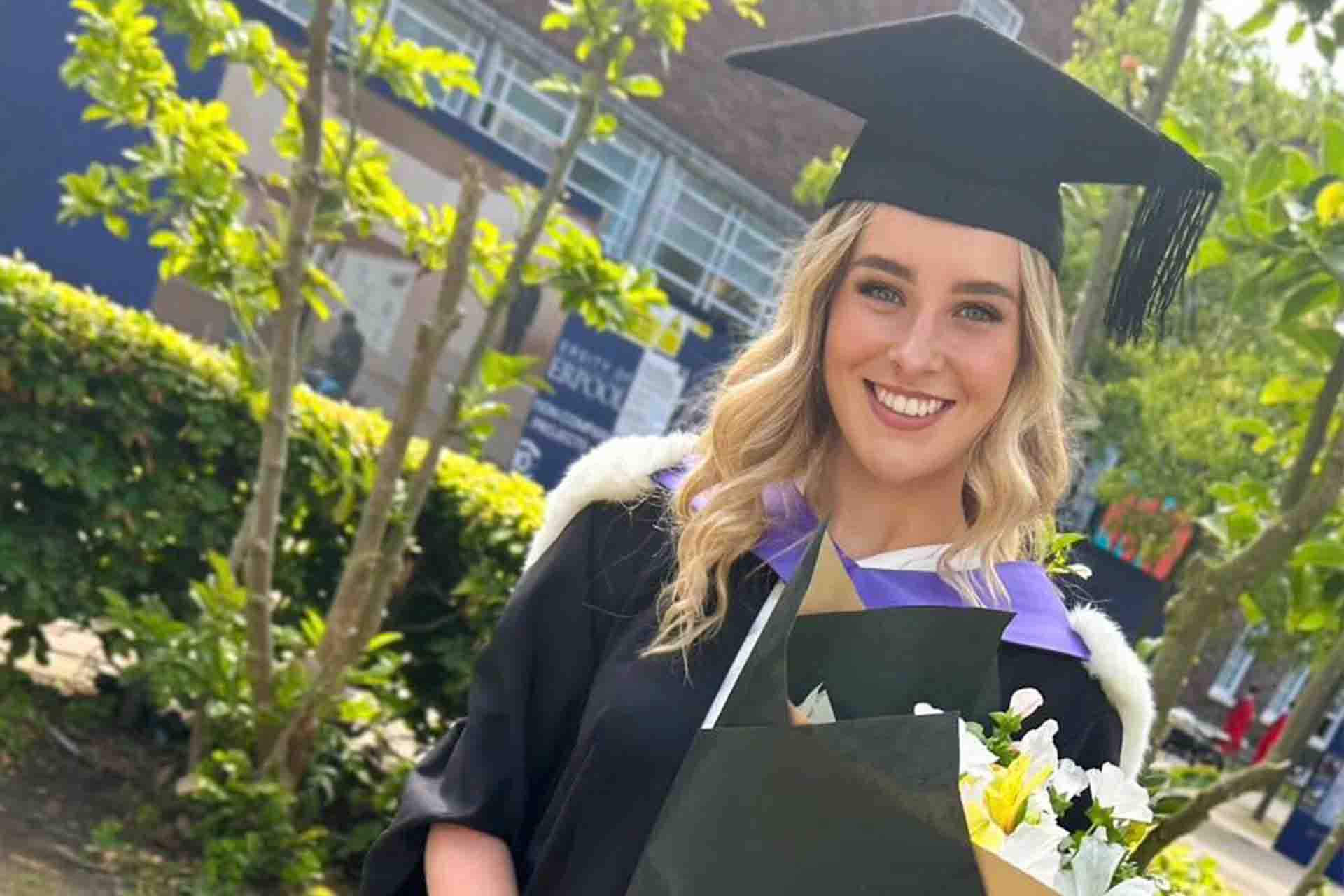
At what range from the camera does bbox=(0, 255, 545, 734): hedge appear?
13.5 ft

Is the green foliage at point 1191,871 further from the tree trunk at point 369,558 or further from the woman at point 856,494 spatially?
the tree trunk at point 369,558

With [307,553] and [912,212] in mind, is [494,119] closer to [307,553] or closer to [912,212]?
[307,553]

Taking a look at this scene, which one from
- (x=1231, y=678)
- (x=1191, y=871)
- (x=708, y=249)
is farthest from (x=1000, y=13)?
(x=1191, y=871)

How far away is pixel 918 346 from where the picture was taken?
5.66ft

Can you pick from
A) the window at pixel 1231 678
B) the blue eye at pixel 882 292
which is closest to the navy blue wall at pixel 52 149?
the blue eye at pixel 882 292

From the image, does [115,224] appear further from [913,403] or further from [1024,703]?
[1024,703]

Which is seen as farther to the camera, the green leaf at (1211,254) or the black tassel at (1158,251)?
the green leaf at (1211,254)

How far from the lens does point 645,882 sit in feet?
4.25

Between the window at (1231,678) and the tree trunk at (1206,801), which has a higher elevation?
the tree trunk at (1206,801)

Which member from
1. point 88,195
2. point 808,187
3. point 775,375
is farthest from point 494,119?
point 775,375

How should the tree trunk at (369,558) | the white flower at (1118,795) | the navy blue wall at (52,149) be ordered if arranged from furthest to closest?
the navy blue wall at (52,149) → the tree trunk at (369,558) → the white flower at (1118,795)

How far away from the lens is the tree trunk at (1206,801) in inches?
109

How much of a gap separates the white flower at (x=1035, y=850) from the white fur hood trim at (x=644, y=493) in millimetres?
624

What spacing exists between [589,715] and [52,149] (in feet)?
29.8
